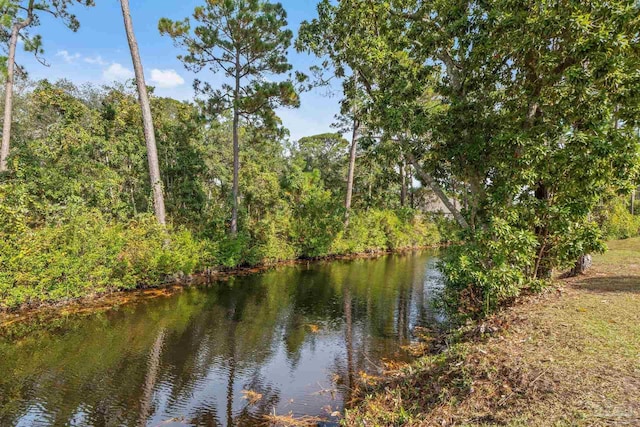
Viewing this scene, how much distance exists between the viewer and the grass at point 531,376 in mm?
3680

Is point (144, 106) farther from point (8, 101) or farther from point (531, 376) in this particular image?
point (531, 376)

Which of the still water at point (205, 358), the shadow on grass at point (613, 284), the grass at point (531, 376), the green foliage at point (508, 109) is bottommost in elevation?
the still water at point (205, 358)

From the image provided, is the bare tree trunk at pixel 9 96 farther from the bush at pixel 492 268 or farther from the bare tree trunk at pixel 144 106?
the bush at pixel 492 268

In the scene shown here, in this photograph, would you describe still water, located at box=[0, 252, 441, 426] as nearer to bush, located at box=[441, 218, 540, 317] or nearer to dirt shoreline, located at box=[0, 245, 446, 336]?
dirt shoreline, located at box=[0, 245, 446, 336]

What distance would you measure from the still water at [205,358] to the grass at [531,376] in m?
1.14

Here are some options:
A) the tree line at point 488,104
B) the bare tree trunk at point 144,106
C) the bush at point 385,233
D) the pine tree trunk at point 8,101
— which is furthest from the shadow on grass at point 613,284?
the pine tree trunk at point 8,101

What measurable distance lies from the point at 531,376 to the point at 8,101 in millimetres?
18965

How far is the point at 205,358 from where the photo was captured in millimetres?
7270

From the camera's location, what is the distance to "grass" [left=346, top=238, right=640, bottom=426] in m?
3.68

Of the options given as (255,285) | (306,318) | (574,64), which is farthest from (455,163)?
(255,285)

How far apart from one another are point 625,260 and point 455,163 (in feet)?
24.0

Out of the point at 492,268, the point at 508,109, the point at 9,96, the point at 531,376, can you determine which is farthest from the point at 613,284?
the point at 9,96

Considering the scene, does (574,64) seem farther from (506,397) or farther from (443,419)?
(443,419)

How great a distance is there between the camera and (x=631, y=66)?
6.48 metres
